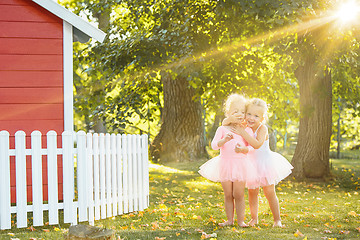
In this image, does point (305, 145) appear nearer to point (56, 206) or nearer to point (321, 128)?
point (321, 128)

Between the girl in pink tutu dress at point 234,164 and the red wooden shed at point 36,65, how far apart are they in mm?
2940

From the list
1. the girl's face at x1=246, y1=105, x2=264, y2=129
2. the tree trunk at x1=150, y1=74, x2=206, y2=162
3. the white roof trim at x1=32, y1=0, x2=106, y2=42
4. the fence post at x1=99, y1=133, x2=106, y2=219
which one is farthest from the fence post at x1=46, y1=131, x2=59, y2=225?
the tree trunk at x1=150, y1=74, x2=206, y2=162

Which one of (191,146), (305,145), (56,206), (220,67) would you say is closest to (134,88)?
(220,67)

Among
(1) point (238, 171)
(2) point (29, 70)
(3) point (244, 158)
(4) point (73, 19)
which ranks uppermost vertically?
(4) point (73, 19)

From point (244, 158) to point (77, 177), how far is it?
2.39 meters

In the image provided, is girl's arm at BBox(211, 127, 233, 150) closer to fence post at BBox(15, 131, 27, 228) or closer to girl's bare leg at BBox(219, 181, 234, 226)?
girl's bare leg at BBox(219, 181, 234, 226)

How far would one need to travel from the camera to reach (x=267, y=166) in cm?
563

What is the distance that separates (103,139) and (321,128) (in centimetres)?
781

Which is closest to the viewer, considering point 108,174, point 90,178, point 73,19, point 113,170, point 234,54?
point 90,178

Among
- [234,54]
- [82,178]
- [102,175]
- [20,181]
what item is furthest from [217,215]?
[234,54]

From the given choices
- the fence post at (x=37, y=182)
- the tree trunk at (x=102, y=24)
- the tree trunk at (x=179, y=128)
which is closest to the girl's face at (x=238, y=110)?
the fence post at (x=37, y=182)

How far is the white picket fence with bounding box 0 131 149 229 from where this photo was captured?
5.73 meters

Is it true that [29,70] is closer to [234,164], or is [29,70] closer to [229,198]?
[234,164]

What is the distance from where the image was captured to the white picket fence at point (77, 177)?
5730 millimetres
